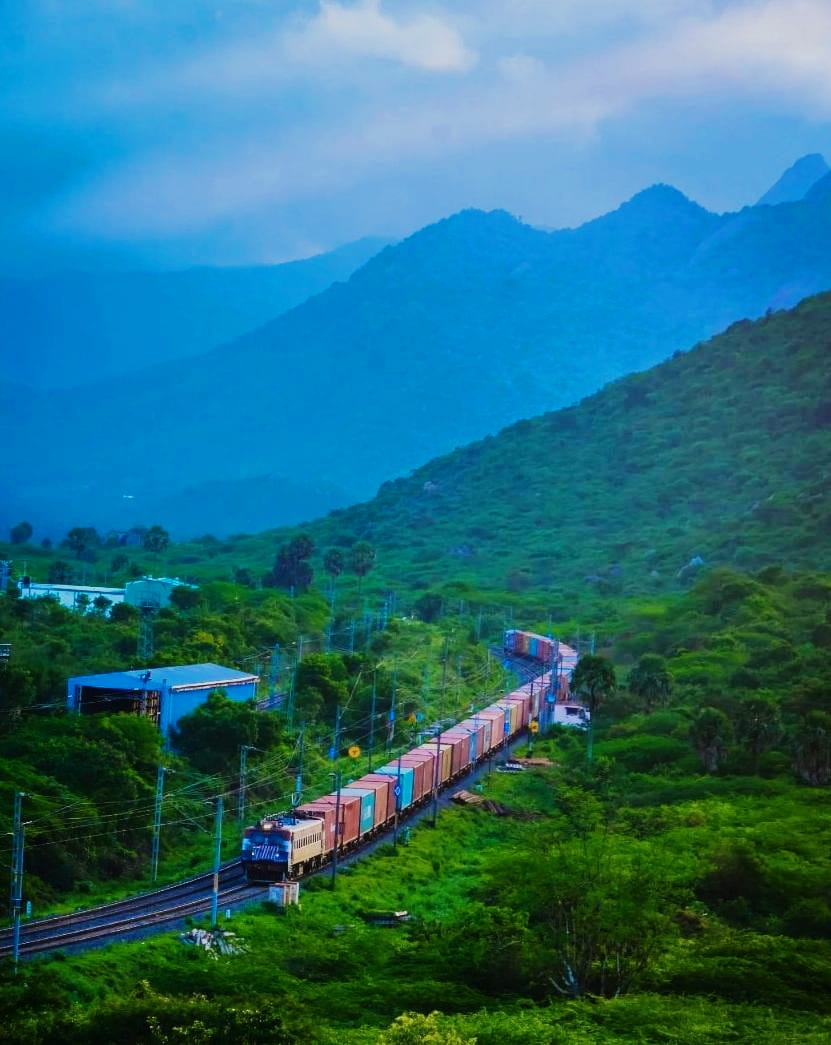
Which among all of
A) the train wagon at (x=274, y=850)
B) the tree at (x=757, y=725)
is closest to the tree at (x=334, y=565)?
the tree at (x=757, y=725)

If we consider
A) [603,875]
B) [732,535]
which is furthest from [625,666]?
[603,875]

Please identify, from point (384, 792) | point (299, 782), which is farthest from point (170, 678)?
point (384, 792)

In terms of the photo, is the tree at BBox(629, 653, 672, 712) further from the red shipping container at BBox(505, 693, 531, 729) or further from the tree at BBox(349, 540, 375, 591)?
the tree at BBox(349, 540, 375, 591)

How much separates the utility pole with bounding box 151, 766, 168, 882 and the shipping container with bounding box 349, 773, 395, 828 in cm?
965

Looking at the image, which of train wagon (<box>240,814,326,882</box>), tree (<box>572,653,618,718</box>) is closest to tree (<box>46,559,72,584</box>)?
tree (<box>572,653,618,718</box>)

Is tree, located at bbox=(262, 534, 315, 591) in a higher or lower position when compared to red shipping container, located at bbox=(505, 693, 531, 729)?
higher

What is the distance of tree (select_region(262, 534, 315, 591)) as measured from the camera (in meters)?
168

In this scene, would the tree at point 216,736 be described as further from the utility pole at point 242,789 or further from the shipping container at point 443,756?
the shipping container at point 443,756

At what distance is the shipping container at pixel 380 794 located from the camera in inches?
2977

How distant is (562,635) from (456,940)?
94.9 m

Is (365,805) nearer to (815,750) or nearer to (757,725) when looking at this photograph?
(815,750)

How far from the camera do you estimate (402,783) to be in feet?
259

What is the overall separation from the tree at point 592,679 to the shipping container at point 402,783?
24.2m

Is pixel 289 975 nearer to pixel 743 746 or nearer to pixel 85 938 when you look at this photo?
pixel 85 938
